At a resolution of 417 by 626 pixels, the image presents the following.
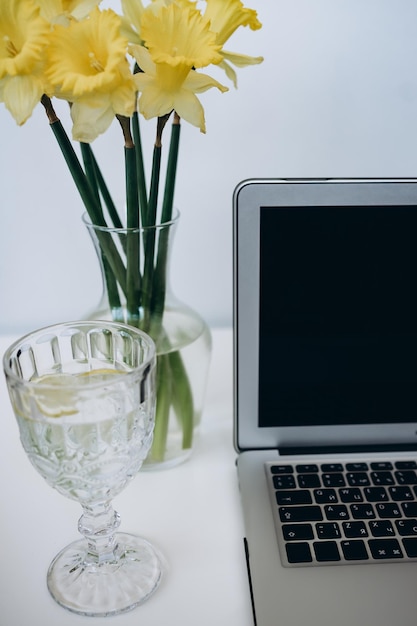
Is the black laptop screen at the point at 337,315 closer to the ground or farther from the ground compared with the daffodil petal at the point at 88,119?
closer to the ground

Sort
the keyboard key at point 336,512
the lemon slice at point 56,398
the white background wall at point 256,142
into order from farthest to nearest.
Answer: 1. the white background wall at point 256,142
2. the keyboard key at point 336,512
3. the lemon slice at point 56,398

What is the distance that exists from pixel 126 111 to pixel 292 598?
1.13 ft

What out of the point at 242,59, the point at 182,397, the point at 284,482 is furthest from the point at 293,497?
the point at 242,59

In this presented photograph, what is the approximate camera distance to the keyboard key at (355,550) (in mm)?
496

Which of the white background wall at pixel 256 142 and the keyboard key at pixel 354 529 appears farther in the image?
the white background wall at pixel 256 142

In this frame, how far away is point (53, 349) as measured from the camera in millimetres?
517

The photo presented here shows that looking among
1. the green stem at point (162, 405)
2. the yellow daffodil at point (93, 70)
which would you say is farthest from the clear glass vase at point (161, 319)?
the yellow daffodil at point (93, 70)

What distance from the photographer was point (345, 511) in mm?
533

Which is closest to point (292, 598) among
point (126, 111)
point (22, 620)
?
point (22, 620)

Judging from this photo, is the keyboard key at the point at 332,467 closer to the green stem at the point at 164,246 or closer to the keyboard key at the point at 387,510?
the keyboard key at the point at 387,510

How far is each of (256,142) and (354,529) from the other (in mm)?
427

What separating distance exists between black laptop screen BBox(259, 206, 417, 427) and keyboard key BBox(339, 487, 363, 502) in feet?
0.23

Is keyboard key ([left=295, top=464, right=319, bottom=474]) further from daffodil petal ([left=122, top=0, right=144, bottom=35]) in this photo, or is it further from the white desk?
daffodil petal ([left=122, top=0, right=144, bottom=35])

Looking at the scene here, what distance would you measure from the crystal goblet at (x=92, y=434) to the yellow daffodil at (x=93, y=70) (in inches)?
5.9
